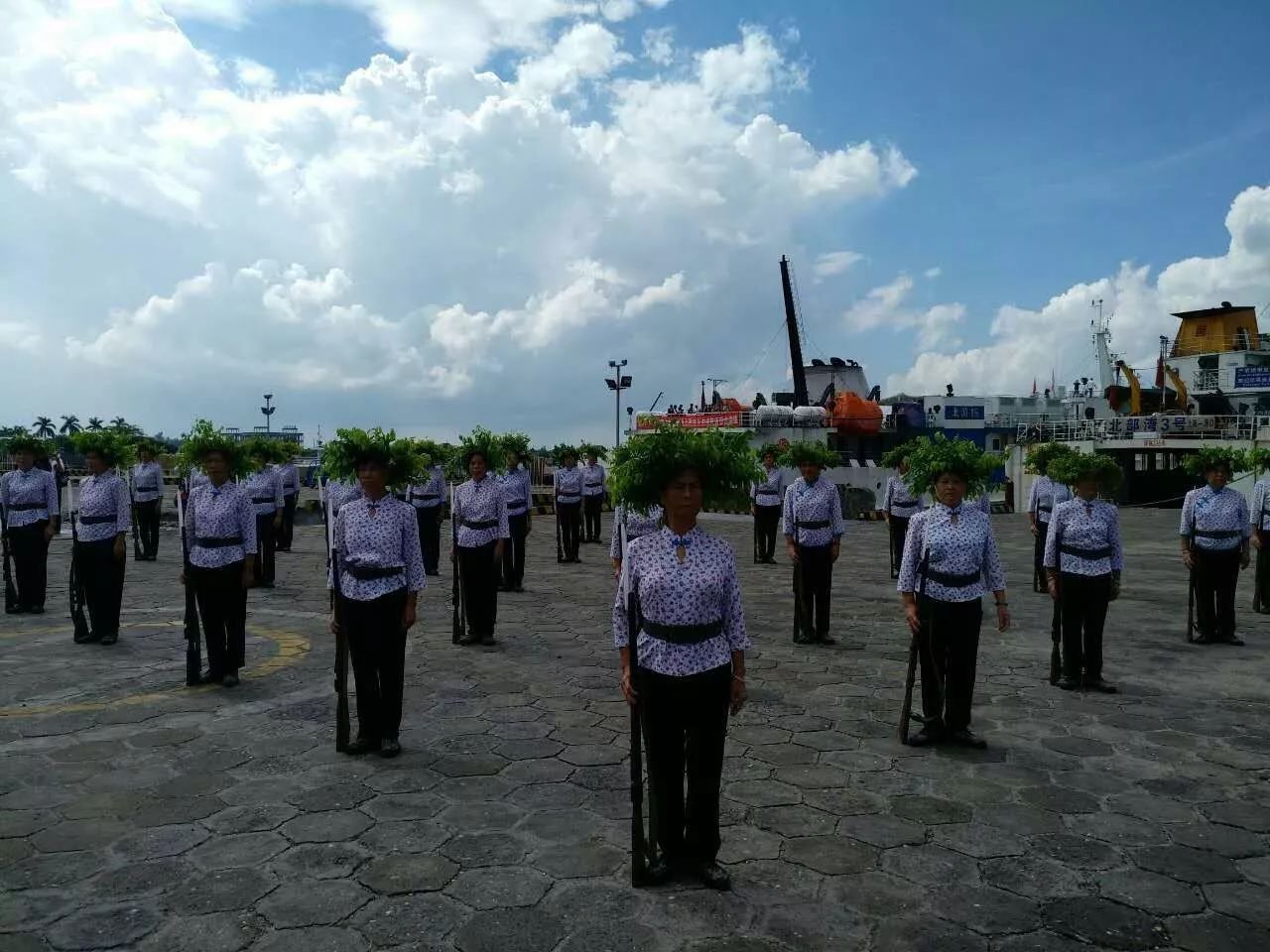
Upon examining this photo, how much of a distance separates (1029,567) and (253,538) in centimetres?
1391

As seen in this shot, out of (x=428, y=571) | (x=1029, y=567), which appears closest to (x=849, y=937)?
(x=428, y=571)

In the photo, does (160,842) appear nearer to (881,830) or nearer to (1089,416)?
(881,830)

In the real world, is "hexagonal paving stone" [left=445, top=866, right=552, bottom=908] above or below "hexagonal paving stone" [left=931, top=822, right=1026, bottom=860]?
above

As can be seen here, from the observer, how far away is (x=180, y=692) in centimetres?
739

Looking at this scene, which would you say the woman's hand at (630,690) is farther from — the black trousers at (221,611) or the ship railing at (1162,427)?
the ship railing at (1162,427)

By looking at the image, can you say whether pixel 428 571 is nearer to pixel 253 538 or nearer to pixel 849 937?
pixel 253 538

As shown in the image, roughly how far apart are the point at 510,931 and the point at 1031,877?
8.29 ft

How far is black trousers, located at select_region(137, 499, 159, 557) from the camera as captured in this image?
15977mm

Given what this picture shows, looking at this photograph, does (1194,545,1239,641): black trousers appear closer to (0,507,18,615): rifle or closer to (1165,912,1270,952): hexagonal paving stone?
(1165,912,1270,952): hexagonal paving stone

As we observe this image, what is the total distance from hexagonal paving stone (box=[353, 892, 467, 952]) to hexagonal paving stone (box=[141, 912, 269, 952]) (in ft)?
1.45

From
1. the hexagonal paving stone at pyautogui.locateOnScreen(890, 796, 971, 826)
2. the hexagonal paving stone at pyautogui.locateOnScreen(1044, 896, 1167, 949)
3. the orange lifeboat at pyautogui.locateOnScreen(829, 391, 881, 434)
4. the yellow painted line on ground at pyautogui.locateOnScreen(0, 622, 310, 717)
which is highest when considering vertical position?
the orange lifeboat at pyautogui.locateOnScreen(829, 391, 881, 434)

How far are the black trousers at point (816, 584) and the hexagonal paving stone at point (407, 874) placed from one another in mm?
6001

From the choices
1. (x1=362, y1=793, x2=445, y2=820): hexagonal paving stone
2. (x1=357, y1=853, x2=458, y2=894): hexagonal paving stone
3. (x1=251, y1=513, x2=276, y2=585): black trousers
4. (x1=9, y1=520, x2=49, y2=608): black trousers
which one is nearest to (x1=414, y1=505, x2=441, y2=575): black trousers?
(x1=251, y1=513, x2=276, y2=585): black trousers

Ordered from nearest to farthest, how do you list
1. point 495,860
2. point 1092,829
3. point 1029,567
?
point 495,860, point 1092,829, point 1029,567
